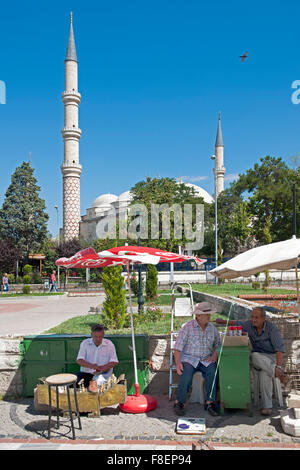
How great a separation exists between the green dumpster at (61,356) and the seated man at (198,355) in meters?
0.67

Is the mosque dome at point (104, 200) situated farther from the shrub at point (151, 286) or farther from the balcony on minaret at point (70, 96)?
the shrub at point (151, 286)

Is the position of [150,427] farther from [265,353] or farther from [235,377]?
[265,353]

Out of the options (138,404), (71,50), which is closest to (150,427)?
(138,404)

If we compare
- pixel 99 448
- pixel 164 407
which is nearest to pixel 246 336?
pixel 164 407

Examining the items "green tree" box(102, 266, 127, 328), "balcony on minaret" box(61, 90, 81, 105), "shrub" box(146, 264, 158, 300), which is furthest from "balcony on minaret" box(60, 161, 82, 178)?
"green tree" box(102, 266, 127, 328)

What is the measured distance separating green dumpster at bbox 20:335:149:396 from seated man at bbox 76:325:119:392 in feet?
1.21

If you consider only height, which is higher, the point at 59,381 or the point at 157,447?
the point at 59,381

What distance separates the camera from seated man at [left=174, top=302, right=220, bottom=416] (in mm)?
5148

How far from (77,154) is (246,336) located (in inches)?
1931

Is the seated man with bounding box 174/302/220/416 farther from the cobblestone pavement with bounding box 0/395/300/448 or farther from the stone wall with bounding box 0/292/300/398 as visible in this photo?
the stone wall with bounding box 0/292/300/398

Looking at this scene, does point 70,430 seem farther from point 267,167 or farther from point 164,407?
point 267,167

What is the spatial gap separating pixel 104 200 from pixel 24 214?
3026 centimetres

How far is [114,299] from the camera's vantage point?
9.84m
